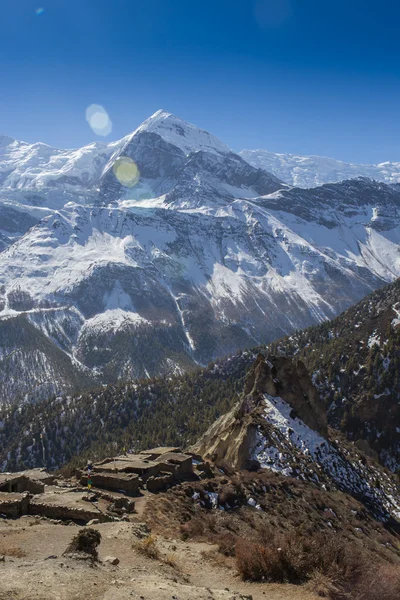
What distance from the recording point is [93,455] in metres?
157

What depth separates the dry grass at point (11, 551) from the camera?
21.9 meters

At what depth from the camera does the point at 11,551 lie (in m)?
22.3

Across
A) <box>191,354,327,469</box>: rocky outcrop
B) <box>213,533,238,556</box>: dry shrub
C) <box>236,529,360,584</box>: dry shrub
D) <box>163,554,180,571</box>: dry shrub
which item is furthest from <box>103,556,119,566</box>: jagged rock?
<box>191,354,327,469</box>: rocky outcrop

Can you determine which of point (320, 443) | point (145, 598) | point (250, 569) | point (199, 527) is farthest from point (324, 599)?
point (320, 443)

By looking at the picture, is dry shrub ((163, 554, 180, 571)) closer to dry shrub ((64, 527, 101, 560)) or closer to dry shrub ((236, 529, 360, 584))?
dry shrub ((236, 529, 360, 584))

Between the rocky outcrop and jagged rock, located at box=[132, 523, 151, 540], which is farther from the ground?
jagged rock, located at box=[132, 523, 151, 540]

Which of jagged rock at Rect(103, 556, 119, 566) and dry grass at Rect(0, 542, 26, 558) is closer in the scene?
jagged rock at Rect(103, 556, 119, 566)

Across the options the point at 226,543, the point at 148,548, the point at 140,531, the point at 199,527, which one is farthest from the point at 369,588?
the point at 199,527

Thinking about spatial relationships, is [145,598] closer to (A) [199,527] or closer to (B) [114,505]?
(A) [199,527]

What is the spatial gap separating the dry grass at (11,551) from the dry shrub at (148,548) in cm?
532

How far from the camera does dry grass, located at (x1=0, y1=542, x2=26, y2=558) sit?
21875mm

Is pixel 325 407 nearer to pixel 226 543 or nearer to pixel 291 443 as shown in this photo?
pixel 291 443

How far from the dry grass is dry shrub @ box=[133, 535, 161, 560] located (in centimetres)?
532

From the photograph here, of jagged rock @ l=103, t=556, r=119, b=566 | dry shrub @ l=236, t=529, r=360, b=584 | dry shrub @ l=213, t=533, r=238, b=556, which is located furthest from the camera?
dry shrub @ l=213, t=533, r=238, b=556
